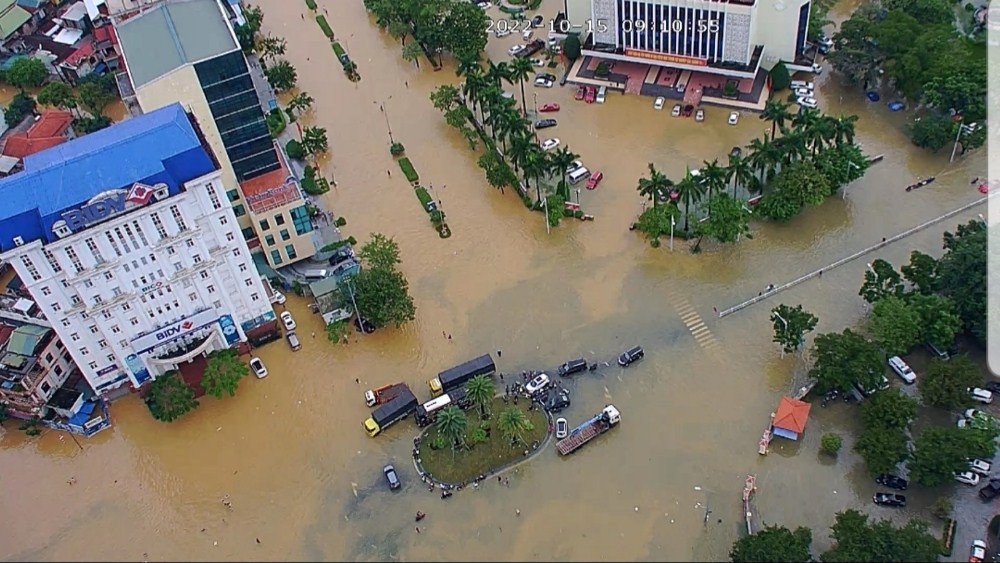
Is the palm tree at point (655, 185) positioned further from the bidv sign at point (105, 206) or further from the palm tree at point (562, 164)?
the bidv sign at point (105, 206)

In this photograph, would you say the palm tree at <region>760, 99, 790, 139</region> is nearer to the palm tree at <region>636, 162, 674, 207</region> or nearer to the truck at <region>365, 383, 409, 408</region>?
the palm tree at <region>636, 162, 674, 207</region>

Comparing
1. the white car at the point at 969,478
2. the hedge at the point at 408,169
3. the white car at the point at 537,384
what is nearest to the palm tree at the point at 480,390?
the white car at the point at 537,384

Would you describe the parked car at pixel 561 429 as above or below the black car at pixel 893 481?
above

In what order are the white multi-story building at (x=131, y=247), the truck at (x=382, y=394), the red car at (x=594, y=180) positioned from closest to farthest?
the white multi-story building at (x=131, y=247) → the truck at (x=382, y=394) → the red car at (x=594, y=180)

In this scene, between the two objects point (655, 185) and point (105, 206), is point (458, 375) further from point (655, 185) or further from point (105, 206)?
point (105, 206)

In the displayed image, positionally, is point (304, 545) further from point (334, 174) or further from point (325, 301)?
point (334, 174)

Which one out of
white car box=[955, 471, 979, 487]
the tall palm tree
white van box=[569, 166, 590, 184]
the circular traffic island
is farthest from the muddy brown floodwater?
the tall palm tree

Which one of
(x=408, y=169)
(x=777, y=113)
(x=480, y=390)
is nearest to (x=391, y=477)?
(x=480, y=390)
